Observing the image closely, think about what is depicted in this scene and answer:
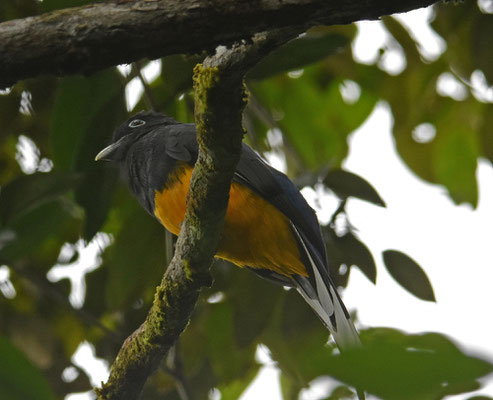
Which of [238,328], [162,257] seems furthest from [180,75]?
[238,328]

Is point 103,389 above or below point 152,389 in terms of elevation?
above

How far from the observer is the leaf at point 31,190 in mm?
3148

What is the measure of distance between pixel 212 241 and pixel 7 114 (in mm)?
1888

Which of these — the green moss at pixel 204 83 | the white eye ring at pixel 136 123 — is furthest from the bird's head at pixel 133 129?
the green moss at pixel 204 83

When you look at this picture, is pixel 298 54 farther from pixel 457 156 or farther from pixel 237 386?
pixel 237 386

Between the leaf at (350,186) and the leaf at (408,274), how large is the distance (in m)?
0.28

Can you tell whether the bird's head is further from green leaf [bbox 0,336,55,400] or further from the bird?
green leaf [bbox 0,336,55,400]

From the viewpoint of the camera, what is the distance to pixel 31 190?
125 inches

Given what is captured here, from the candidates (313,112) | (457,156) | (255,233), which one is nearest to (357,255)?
(255,233)

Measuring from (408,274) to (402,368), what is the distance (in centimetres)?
255

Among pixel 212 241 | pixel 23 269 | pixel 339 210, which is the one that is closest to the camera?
pixel 212 241

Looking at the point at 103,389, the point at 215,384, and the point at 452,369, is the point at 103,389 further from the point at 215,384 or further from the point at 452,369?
the point at 452,369

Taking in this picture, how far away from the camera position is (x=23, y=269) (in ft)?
13.4

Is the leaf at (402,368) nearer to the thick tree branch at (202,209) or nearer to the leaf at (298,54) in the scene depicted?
the thick tree branch at (202,209)
